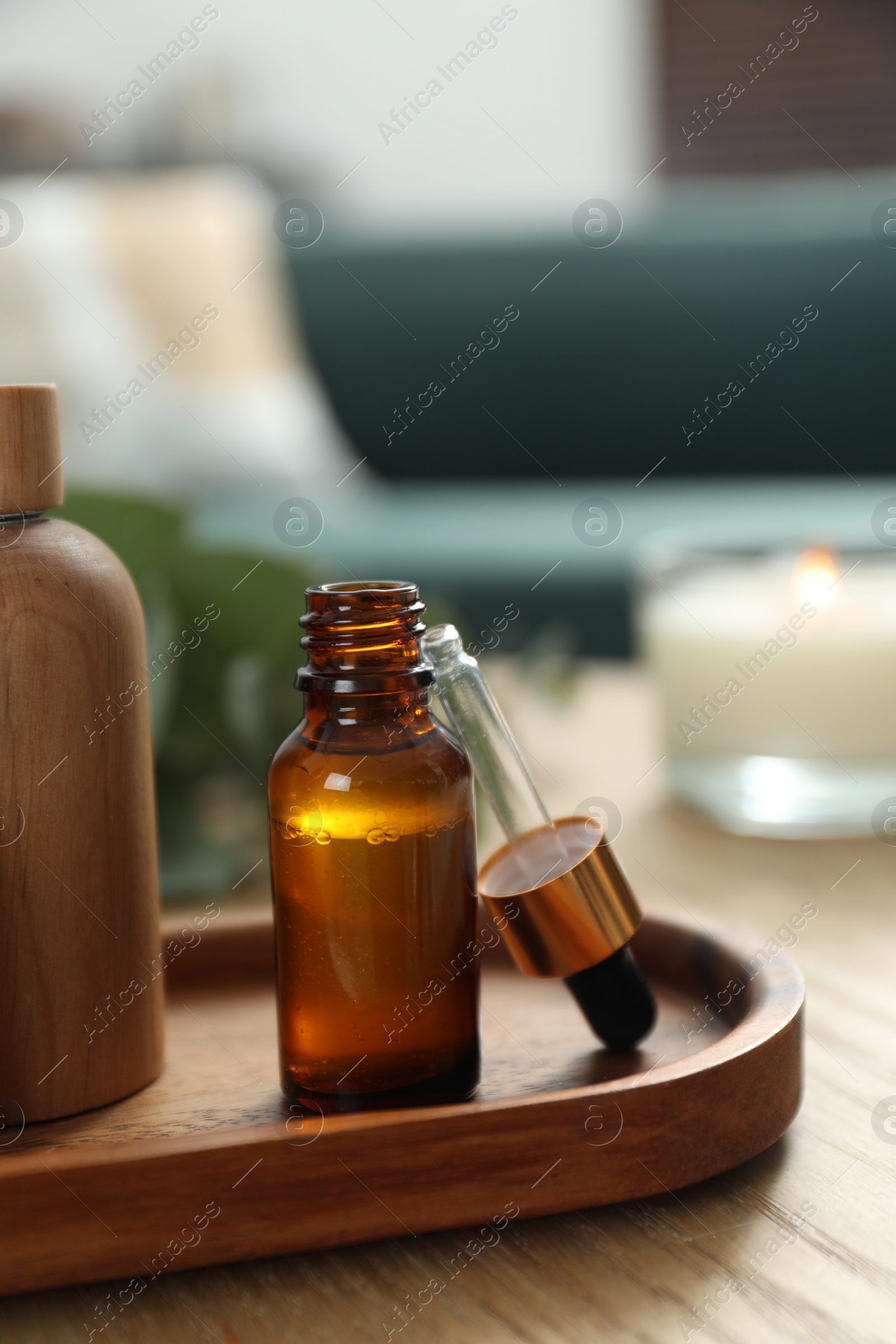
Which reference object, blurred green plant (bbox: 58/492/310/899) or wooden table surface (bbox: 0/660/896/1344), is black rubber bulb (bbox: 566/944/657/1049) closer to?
wooden table surface (bbox: 0/660/896/1344)

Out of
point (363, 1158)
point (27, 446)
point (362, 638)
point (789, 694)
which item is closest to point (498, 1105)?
point (363, 1158)

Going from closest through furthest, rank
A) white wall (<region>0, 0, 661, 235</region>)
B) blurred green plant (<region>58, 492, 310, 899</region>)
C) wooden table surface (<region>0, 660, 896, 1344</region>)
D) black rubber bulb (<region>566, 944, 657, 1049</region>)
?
1. wooden table surface (<region>0, 660, 896, 1344</region>)
2. black rubber bulb (<region>566, 944, 657, 1049</region>)
3. blurred green plant (<region>58, 492, 310, 899</region>)
4. white wall (<region>0, 0, 661, 235</region>)

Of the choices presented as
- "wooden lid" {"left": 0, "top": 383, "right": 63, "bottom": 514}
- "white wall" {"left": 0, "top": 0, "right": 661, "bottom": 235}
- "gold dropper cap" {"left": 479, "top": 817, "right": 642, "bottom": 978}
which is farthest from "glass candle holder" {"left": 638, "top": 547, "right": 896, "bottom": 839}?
"white wall" {"left": 0, "top": 0, "right": 661, "bottom": 235}

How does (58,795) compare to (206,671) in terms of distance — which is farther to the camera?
(206,671)

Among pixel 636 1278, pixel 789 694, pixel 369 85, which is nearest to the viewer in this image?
pixel 636 1278

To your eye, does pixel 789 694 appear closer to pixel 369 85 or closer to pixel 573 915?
pixel 573 915

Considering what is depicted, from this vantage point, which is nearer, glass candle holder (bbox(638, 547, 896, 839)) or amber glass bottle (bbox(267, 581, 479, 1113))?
amber glass bottle (bbox(267, 581, 479, 1113))

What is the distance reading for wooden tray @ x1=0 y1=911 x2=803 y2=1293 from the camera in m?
0.37

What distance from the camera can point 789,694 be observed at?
82cm

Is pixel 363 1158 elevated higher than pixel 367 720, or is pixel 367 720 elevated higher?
pixel 367 720

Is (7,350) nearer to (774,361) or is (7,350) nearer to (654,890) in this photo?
(774,361)

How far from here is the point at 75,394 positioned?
2.06 metres

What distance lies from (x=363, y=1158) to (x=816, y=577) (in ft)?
1.79

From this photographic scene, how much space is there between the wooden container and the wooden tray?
2cm
